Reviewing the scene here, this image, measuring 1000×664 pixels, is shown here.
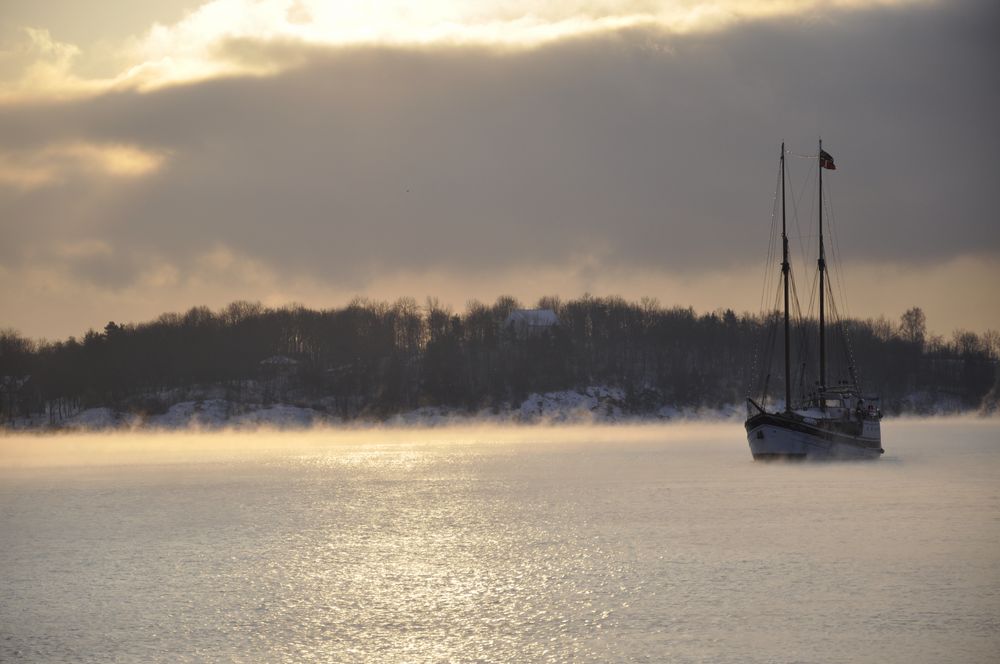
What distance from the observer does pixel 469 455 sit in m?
124

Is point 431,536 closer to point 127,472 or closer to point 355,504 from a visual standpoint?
point 355,504

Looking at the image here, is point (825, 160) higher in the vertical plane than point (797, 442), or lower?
higher

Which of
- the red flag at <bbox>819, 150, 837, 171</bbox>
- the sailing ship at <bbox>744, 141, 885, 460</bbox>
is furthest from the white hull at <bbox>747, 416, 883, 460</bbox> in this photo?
the red flag at <bbox>819, 150, 837, 171</bbox>

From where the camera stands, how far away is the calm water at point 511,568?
100ft

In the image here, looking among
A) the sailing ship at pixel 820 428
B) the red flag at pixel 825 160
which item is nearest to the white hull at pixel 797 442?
the sailing ship at pixel 820 428

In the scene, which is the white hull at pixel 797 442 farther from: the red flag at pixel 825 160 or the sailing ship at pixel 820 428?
the red flag at pixel 825 160

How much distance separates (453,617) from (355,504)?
3453 cm

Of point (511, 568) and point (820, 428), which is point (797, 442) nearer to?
point (820, 428)

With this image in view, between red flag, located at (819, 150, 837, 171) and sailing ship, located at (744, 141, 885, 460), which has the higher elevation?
red flag, located at (819, 150, 837, 171)

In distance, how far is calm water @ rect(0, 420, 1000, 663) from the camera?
30625 millimetres

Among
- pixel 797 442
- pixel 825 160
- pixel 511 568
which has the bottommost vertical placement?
pixel 511 568

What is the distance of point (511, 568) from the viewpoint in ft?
139

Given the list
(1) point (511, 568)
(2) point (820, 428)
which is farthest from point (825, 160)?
(1) point (511, 568)

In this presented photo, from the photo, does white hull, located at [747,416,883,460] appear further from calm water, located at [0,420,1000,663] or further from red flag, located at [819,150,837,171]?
red flag, located at [819,150,837,171]
